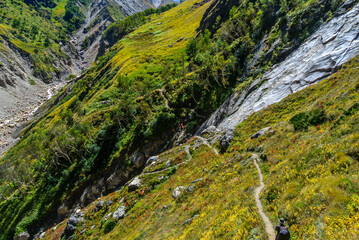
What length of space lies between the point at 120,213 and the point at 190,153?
637 inches

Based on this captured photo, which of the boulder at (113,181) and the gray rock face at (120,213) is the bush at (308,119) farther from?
the boulder at (113,181)

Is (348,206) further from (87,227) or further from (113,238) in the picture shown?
(87,227)

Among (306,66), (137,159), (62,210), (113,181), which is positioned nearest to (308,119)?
(306,66)

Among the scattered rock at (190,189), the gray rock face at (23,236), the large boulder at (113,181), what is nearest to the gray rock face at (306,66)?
the scattered rock at (190,189)

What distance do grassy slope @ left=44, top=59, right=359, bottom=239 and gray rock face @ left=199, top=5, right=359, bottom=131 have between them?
4147mm

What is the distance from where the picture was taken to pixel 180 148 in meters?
39.9

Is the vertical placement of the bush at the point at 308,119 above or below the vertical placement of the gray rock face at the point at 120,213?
above

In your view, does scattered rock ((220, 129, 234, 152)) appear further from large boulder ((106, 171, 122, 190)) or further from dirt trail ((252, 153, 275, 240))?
large boulder ((106, 171, 122, 190))

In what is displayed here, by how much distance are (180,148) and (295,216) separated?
1207 inches

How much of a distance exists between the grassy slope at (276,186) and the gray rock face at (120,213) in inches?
30.8

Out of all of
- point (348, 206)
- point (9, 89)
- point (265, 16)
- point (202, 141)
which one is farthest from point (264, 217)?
point (9, 89)

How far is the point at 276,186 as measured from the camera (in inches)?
514

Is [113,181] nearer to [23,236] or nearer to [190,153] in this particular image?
[190,153]

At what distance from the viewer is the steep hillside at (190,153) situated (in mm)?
15664
